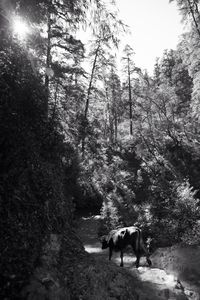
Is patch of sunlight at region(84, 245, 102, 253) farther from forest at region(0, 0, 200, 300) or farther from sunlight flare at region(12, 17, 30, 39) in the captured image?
sunlight flare at region(12, 17, 30, 39)

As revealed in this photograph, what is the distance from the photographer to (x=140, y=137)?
105 ft

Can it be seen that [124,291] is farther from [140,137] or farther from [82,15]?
[140,137]

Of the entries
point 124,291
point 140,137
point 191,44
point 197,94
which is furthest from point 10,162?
point 140,137

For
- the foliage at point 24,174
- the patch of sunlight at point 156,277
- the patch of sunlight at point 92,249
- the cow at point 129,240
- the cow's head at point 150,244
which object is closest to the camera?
the foliage at point 24,174

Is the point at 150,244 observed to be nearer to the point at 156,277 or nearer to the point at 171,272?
the point at 171,272

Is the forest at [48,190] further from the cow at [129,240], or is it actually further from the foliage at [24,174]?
the cow at [129,240]

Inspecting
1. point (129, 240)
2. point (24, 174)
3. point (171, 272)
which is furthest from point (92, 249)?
point (24, 174)

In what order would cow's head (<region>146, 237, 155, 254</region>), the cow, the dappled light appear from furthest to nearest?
cow's head (<region>146, 237, 155, 254</region>), the cow, the dappled light

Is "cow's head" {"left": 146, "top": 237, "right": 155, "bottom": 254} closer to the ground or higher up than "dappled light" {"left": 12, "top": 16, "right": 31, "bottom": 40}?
closer to the ground

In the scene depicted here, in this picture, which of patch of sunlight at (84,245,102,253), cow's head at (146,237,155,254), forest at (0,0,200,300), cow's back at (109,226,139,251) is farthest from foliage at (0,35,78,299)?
patch of sunlight at (84,245,102,253)

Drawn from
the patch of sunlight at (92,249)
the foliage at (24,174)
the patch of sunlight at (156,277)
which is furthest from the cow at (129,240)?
the patch of sunlight at (92,249)

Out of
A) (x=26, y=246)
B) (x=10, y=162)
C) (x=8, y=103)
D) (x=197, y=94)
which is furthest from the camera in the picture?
(x=197, y=94)

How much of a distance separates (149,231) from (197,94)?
9995 mm

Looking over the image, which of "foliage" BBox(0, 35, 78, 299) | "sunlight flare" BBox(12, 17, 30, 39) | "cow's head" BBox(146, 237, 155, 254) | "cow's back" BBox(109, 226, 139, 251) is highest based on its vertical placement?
"sunlight flare" BBox(12, 17, 30, 39)
